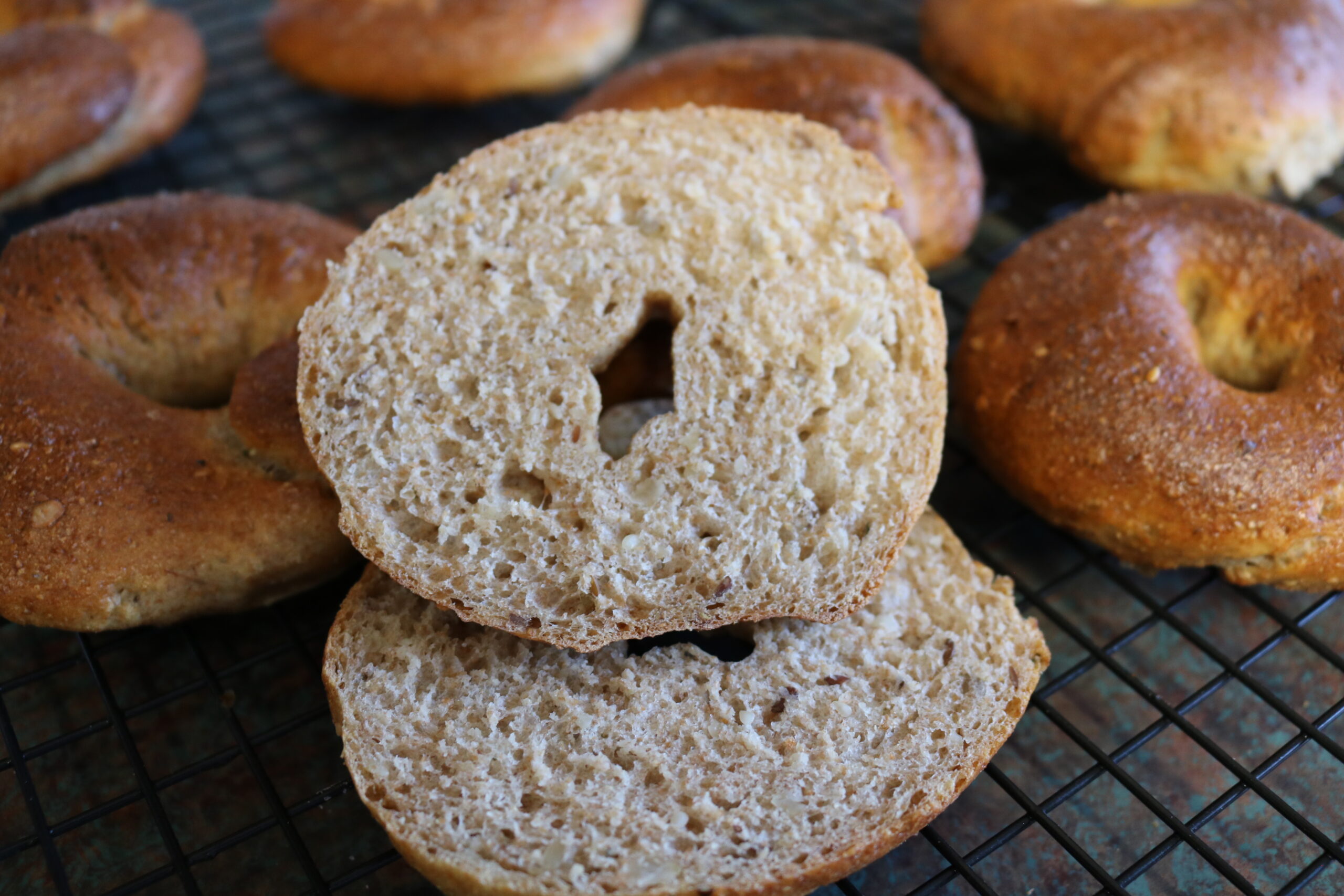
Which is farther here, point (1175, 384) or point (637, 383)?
point (637, 383)

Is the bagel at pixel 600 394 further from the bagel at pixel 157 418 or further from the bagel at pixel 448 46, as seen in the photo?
the bagel at pixel 448 46

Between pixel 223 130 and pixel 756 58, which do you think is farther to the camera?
pixel 223 130

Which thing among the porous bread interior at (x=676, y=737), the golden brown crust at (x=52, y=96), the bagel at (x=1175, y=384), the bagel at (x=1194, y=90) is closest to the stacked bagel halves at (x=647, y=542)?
the porous bread interior at (x=676, y=737)

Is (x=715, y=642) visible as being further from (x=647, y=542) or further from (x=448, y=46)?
(x=448, y=46)

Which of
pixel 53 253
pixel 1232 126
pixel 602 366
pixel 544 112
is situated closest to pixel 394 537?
pixel 602 366

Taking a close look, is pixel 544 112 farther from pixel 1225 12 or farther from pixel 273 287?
pixel 1225 12

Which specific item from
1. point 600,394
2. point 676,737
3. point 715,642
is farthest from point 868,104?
point 676,737

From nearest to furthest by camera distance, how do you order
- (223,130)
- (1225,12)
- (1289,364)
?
(1289,364) < (1225,12) < (223,130)
